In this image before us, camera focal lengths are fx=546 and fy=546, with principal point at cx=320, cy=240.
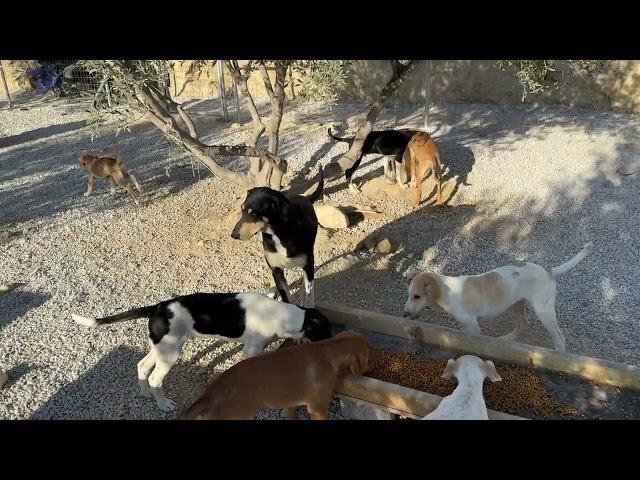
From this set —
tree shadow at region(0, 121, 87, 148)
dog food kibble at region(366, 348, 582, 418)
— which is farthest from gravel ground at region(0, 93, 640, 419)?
dog food kibble at region(366, 348, 582, 418)

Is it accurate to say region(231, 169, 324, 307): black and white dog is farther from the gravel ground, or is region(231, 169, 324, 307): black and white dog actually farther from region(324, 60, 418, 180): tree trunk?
region(324, 60, 418, 180): tree trunk

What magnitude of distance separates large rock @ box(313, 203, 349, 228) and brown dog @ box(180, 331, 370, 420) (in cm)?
407

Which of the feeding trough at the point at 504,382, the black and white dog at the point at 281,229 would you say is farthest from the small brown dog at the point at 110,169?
the feeding trough at the point at 504,382

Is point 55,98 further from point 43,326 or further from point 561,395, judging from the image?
point 561,395

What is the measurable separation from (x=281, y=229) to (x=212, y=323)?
1273mm

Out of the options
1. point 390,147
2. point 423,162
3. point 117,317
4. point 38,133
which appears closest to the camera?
point 117,317

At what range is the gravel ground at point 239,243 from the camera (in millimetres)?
5465

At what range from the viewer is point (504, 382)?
4.40 meters

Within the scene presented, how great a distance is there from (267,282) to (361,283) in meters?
1.19

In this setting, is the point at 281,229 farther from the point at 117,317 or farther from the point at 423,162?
the point at 423,162

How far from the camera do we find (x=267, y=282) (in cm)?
692

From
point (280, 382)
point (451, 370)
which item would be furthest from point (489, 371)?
point (280, 382)

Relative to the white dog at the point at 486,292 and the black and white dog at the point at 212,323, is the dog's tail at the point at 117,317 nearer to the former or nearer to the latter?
the black and white dog at the point at 212,323
